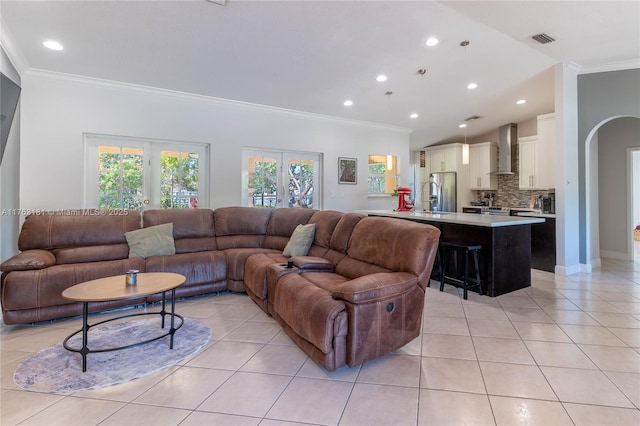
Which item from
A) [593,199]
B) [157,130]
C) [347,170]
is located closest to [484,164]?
[593,199]

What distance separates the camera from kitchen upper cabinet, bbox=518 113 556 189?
576 centimetres

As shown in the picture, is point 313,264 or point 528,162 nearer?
point 313,264

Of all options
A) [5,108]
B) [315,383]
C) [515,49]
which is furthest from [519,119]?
[5,108]

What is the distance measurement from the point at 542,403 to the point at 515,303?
1.90 meters

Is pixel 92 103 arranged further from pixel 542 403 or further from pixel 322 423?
pixel 542 403

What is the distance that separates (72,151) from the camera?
4156 millimetres

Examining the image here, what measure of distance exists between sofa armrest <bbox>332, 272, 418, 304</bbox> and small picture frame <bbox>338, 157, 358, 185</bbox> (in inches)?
175

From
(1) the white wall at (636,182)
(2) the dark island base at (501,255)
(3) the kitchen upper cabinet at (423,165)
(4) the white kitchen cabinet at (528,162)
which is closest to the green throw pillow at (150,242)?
(2) the dark island base at (501,255)

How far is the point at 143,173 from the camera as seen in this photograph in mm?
4730

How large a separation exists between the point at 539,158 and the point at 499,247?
355cm

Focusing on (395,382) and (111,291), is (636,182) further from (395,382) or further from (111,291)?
(111,291)

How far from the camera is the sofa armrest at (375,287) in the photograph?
1992mm

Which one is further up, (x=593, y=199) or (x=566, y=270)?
(x=593, y=199)

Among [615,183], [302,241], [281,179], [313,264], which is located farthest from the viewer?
[281,179]
